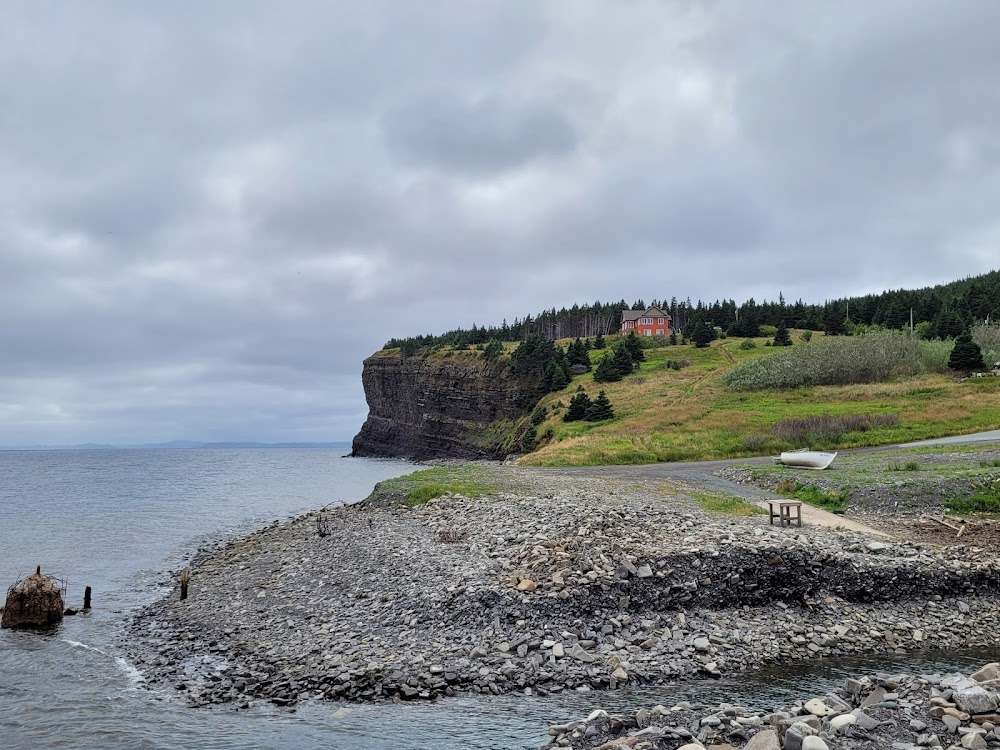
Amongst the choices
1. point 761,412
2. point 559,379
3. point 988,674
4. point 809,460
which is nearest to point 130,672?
point 988,674

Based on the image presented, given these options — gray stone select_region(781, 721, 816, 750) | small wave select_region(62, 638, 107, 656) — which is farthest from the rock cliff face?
gray stone select_region(781, 721, 816, 750)

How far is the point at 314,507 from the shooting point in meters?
50.9

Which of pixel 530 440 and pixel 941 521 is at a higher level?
pixel 941 521

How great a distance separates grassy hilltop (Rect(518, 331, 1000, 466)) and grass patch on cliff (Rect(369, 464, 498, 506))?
1441 cm

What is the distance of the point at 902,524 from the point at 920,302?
5086 inches

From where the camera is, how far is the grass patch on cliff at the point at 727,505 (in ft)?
88.4

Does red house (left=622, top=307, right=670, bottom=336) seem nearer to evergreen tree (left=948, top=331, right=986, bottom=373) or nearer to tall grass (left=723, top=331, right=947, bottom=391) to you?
tall grass (left=723, top=331, right=947, bottom=391)

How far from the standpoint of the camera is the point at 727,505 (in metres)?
28.2

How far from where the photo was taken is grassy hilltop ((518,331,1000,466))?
51.2m

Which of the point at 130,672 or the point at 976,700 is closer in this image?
the point at 976,700

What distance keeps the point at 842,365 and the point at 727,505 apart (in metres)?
62.6

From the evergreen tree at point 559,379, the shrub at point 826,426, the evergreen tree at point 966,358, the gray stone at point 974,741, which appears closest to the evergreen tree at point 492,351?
the evergreen tree at point 559,379

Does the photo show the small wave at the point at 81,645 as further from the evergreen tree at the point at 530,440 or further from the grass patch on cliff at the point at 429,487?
the evergreen tree at the point at 530,440

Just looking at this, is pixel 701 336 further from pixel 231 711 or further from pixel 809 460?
pixel 231 711
